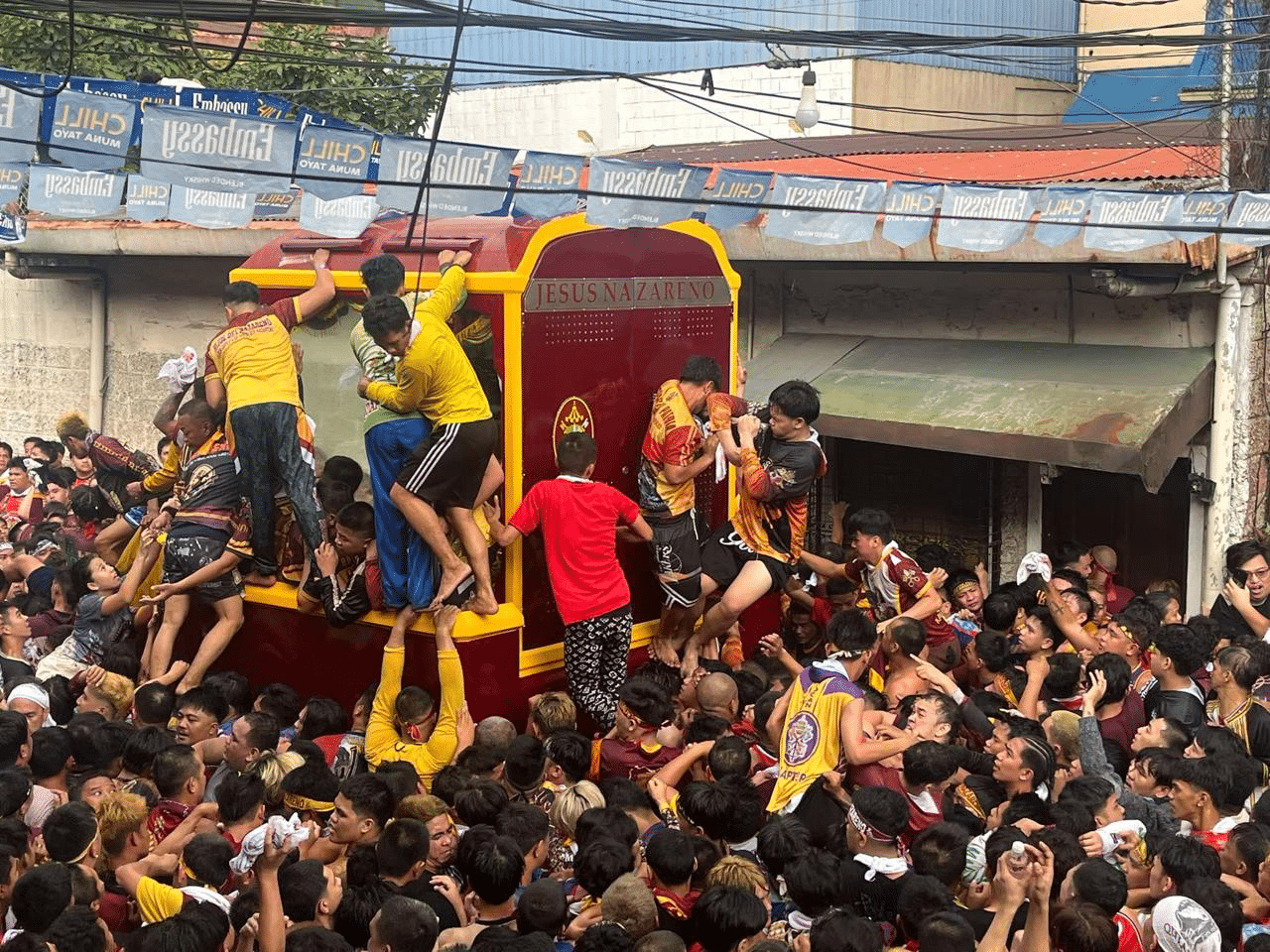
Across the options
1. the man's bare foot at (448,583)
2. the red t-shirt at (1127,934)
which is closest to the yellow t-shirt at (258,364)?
the man's bare foot at (448,583)

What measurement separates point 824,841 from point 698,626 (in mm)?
2866

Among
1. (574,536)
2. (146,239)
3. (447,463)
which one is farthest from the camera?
(146,239)

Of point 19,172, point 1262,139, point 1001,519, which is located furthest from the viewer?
point 1001,519

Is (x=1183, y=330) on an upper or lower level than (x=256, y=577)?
upper

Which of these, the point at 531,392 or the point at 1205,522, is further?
the point at 1205,522

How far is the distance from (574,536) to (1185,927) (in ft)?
12.9

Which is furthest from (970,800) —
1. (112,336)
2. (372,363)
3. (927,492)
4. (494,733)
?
(112,336)

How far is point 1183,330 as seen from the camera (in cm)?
1113

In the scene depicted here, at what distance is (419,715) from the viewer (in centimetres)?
745

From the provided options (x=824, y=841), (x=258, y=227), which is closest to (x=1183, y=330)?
(x=824, y=841)

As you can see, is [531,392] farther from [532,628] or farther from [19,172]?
[19,172]

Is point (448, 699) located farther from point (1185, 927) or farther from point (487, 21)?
point (1185, 927)

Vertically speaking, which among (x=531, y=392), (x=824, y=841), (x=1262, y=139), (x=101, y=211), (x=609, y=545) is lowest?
(x=824, y=841)

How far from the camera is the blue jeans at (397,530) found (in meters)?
7.86
